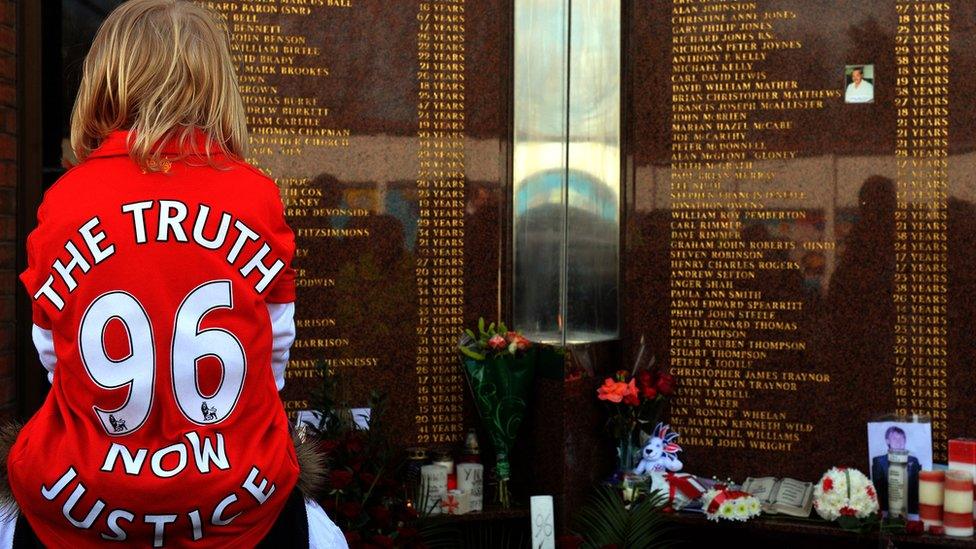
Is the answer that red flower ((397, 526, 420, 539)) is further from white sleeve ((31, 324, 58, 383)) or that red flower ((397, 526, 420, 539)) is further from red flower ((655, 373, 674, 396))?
white sleeve ((31, 324, 58, 383))

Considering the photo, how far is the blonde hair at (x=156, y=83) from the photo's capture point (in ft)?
6.79

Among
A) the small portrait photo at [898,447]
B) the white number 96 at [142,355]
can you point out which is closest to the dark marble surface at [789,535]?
the small portrait photo at [898,447]

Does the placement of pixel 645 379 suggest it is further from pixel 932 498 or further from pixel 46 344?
pixel 46 344

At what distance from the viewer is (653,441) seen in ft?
15.1

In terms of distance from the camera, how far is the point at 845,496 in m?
4.21

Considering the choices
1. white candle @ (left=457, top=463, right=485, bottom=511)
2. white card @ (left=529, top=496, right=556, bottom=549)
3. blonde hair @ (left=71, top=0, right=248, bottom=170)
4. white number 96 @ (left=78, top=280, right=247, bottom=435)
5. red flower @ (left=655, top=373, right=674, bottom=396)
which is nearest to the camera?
white number 96 @ (left=78, top=280, right=247, bottom=435)

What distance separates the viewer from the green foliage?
14.1ft

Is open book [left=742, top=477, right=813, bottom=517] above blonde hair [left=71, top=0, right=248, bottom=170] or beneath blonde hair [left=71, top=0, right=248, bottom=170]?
beneath

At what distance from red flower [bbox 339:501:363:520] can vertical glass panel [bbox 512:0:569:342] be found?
145 centimetres

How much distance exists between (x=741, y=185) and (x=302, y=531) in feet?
9.82

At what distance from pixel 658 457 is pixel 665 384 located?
0.30 meters

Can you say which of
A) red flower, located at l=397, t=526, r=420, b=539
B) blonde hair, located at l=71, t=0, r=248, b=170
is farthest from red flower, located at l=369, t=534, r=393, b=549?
blonde hair, located at l=71, t=0, r=248, b=170

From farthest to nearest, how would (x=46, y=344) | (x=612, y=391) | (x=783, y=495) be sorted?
(x=612, y=391) < (x=783, y=495) < (x=46, y=344)

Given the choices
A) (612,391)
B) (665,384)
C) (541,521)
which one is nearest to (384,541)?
(541,521)
